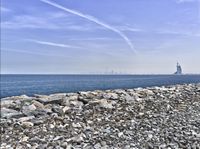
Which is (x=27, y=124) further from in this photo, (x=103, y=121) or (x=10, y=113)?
(x=103, y=121)

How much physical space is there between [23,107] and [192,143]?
28.7ft

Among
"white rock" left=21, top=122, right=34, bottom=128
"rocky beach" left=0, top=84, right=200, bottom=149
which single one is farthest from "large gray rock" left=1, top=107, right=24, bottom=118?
"white rock" left=21, top=122, right=34, bottom=128

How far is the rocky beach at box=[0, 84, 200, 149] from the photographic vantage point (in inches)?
485

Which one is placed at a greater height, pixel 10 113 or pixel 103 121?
pixel 10 113

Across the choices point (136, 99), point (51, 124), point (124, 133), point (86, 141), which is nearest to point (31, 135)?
point (51, 124)

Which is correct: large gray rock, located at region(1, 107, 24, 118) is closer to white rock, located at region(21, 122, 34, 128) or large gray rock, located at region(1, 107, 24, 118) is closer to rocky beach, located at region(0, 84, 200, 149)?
rocky beach, located at region(0, 84, 200, 149)

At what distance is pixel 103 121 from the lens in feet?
49.2

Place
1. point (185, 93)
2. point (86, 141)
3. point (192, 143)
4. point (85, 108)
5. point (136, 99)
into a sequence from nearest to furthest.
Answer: point (192, 143) < point (86, 141) < point (85, 108) < point (136, 99) < point (185, 93)

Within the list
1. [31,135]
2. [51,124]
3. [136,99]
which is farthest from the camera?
[136,99]

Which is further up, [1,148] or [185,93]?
[185,93]

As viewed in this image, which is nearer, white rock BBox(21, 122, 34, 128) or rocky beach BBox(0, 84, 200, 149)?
rocky beach BBox(0, 84, 200, 149)

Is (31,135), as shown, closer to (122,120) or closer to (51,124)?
(51,124)

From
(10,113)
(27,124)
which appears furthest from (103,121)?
(10,113)

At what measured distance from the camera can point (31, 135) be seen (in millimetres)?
13656
